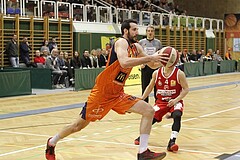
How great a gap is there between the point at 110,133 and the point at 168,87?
174cm

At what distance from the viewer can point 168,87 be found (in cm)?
746

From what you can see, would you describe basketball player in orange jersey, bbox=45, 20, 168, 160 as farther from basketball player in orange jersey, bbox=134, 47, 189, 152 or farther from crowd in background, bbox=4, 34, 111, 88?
crowd in background, bbox=4, 34, 111, 88

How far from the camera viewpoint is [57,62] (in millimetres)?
19000

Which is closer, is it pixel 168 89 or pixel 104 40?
pixel 168 89

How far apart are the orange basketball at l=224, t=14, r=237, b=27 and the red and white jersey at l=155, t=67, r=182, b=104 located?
3250cm

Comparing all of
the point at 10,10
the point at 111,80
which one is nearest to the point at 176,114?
the point at 111,80

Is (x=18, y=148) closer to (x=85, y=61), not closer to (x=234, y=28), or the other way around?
(x=85, y=61)

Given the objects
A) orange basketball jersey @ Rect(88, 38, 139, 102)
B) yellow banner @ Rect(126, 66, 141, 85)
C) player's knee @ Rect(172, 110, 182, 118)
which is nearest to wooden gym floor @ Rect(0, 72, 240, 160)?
player's knee @ Rect(172, 110, 182, 118)

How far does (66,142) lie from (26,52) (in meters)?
12.7

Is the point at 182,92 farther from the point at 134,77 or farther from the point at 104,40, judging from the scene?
the point at 104,40

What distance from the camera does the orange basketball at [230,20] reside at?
→ 38.6m

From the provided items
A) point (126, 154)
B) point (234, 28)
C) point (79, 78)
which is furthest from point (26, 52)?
point (234, 28)

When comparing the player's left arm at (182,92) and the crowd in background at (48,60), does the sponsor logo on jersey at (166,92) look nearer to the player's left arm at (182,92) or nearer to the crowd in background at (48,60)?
the player's left arm at (182,92)

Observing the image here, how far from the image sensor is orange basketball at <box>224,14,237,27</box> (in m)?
38.6
